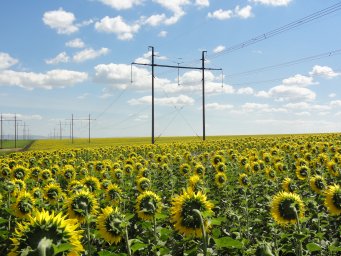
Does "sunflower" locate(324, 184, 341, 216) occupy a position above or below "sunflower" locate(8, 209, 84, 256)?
below

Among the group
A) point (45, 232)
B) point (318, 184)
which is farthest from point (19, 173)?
point (45, 232)

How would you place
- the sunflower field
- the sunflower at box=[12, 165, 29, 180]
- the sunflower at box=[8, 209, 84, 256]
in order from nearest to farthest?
the sunflower at box=[8, 209, 84, 256] → the sunflower field → the sunflower at box=[12, 165, 29, 180]

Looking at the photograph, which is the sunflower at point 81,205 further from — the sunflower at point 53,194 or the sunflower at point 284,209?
the sunflower at point 284,209

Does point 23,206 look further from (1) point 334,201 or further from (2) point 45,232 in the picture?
Answer: (1) point 334,201

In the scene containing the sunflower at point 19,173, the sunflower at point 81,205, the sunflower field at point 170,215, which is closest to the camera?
the sunflower field at point 170,215

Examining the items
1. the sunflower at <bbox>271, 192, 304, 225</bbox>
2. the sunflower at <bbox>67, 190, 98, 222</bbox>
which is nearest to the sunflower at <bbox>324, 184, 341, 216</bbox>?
the sunflower at <bbox>271, 192, 304, 225</bbox>

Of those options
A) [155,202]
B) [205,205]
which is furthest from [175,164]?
[205,205]

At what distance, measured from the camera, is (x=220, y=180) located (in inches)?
424

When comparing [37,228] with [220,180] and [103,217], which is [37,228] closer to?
[103,217]

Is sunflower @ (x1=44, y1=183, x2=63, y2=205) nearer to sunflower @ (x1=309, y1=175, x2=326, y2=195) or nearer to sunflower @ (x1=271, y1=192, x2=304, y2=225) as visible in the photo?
sunflower @ (x1=271, y1=192, x2=304, y2=225)

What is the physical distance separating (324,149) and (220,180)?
27.9ft

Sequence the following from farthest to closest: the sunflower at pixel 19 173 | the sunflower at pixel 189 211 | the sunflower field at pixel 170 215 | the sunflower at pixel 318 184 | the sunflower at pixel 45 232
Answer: the sunflower at pixel 19 173, the sunflower at pixel 318 184, the sunflower at pixel 189 211, the sunflower field at pixel 170 215, the sunflower at pixel 45 232

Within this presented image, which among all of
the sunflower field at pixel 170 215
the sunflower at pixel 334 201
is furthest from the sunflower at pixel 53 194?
the sunflower at pixel 334 201

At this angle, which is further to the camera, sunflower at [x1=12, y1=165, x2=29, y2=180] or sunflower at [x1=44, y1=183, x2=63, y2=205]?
sunflower at [x1=12, y1=165, x2=29, y2=180]
